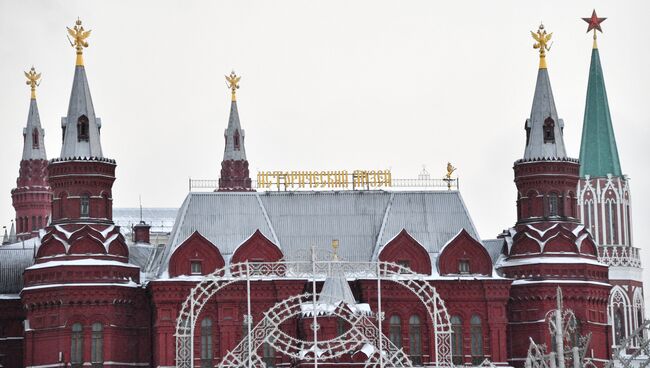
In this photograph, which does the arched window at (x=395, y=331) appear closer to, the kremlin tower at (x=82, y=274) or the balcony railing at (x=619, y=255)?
the kremlin tower at (x=82, y=274)

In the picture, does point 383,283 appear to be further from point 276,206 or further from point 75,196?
point 75,196

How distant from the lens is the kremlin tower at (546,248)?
96.1m

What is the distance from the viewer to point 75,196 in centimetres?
9538

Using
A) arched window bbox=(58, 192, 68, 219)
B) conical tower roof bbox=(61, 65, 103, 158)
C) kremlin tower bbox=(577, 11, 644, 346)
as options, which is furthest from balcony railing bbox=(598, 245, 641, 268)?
arched window bbox=(58, 192, 68, 219)

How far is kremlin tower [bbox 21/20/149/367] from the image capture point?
93.0 m

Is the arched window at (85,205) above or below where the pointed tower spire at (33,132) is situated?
below

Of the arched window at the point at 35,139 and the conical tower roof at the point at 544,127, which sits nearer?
the conical tower roof at the point at 544,127

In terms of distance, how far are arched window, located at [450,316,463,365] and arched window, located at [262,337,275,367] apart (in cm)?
943

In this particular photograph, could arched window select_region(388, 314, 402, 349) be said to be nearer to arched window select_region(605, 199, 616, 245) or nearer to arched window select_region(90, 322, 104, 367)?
arched window select_region(90, 322, 104, 367)

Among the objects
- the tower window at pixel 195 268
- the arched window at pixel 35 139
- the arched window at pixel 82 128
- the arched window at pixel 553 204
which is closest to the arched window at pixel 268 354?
the tower window at pixel 195 268

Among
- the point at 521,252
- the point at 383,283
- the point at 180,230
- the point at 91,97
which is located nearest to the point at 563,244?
the point at 521,252

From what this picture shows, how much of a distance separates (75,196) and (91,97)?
19.4 ft

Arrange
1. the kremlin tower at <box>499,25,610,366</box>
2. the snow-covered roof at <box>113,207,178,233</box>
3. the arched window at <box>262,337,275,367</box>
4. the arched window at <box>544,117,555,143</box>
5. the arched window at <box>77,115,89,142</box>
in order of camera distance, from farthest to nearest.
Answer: the snow-covered roof at <box>113,207,178,233</box>, the arched window at <box>544,117,555,143</box>, the arched window at <box>77,115,89,142</box>, the kremlin tower at <box>499,25,610,366</box>, the arched window at <box>262,337,275,367</box>

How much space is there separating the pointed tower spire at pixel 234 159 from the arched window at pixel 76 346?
102 ft
